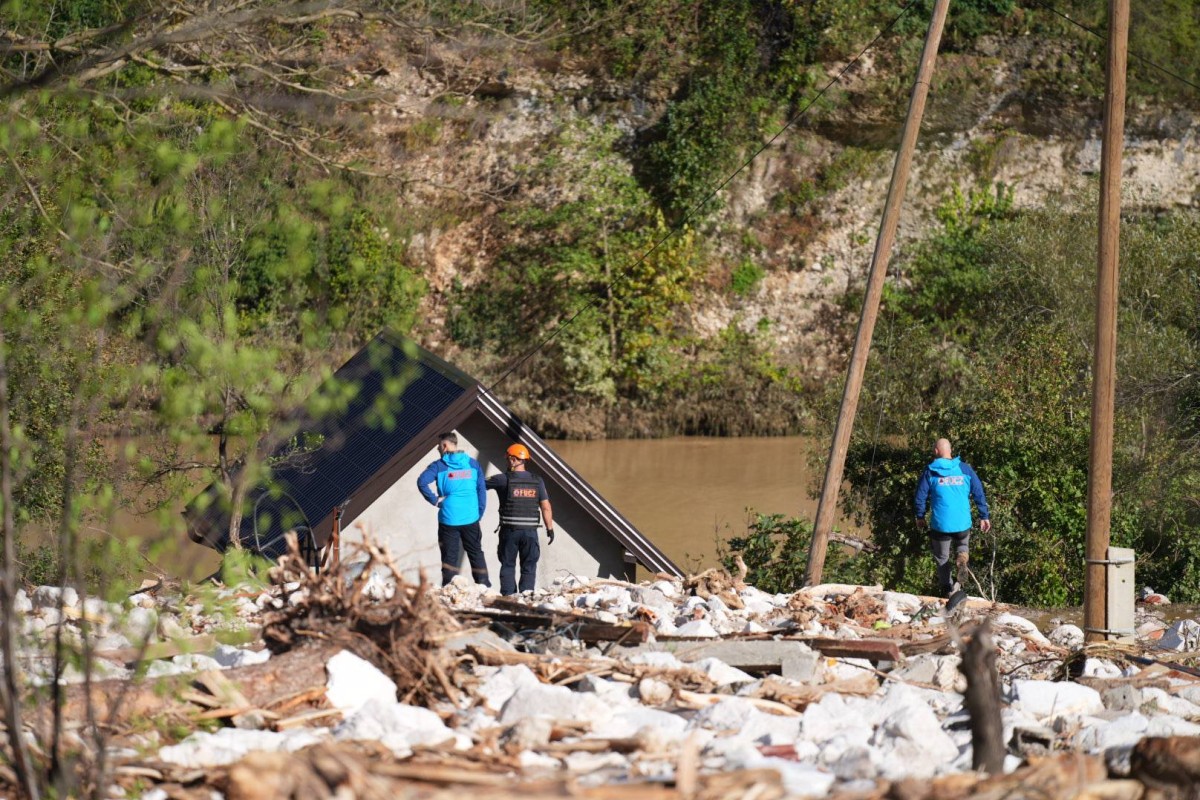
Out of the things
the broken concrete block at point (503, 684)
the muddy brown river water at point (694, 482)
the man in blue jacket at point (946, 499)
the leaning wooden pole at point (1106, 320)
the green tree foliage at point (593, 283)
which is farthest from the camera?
the green tree foliage at point (593, 283)

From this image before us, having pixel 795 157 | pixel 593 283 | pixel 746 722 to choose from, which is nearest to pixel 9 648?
pixel 746 722

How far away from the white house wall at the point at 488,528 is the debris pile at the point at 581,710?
18.3 feet

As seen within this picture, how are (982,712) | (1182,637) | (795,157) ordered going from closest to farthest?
(982,712)
(1182,637)
(795,157)

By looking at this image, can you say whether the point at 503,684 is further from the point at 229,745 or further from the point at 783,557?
the point at 783,557

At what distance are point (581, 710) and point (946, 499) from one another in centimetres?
811

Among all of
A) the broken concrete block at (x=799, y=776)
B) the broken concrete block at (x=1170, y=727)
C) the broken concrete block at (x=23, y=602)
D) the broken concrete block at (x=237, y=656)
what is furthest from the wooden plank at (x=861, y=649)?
the broken concrete block at (x=23, y=602)

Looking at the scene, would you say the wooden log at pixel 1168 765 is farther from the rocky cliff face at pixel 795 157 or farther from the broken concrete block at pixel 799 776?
the rocky cliff face at pixel 795 157

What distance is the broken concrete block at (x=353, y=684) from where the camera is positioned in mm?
6051

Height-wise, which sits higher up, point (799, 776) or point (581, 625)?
point (581, 625)

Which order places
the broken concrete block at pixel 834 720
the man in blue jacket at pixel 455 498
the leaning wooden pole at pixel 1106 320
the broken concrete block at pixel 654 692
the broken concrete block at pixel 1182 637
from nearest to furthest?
the broken concrete block at pixel 834 720, the broken concrete block at pixel 654 692, the broken concrete block at pixel 1182 637, the leaning wooden pole at pixel 1106 320, the man in blue jacket at pixel 455 498

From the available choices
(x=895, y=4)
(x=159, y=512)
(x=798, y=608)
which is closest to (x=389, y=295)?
(x=895, y=4)

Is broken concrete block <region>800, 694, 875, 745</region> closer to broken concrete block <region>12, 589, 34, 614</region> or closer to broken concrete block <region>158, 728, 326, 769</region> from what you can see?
broken concrete block <region>158, 728, 326, 769</region>

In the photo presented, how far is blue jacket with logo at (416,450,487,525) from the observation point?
39.5 ft

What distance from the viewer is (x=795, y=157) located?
104ft
